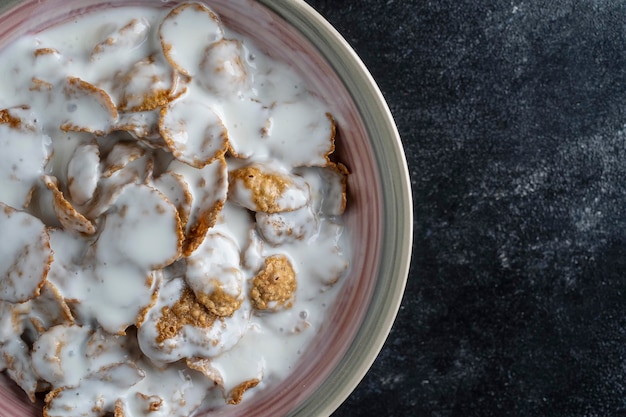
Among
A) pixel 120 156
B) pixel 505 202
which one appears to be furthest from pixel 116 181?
pixel 505 202

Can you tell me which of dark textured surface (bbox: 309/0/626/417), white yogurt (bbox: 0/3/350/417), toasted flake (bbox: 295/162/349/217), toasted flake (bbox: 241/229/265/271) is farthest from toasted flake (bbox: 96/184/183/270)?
dark textured surface (bbox: 309/0/626/417)

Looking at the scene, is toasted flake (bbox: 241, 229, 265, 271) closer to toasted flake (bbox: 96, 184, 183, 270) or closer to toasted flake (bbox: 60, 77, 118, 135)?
toasted flake (bbox: 96, 184, 183, 270)

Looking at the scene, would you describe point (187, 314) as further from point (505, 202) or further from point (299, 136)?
point (505, 202)

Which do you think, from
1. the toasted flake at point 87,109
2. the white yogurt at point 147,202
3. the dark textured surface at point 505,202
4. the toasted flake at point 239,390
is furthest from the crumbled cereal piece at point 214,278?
the dark textured surface at point 505,202

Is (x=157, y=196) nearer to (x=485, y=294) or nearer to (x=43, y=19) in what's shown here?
(x=43, y=19)

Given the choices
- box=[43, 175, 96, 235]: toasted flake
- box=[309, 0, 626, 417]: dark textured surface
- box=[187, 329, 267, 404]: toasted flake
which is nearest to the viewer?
box=[43, 175, 96, 235]: toasted flake

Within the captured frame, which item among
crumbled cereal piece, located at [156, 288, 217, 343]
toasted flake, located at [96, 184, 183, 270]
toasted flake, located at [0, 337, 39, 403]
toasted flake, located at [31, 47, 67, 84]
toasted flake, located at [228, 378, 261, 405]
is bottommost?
toasted flake, located at [0, 337, 39, 403]
